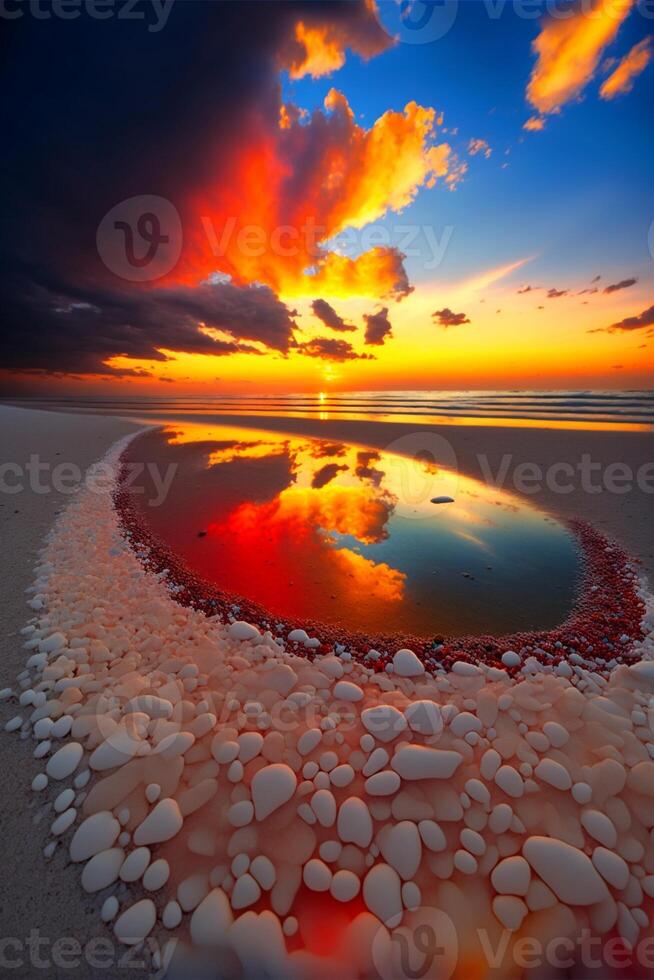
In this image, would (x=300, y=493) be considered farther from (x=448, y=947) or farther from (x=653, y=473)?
(x=653, y=473)

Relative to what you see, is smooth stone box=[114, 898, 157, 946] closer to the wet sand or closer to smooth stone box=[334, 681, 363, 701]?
smooth stone box=[334, 681, 363, 701]

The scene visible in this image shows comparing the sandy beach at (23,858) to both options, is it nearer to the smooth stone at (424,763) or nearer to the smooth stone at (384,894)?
the smooth stone at (384,894)

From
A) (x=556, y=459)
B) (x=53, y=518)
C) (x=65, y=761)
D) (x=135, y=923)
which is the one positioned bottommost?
(x=135, y=923)

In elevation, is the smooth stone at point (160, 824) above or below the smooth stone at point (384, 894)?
above

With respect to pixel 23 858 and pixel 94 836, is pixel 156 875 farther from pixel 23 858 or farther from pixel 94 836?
pixel 23 858

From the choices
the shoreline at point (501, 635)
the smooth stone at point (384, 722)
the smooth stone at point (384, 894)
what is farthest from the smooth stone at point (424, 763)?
the shoreline at point (501, 635)

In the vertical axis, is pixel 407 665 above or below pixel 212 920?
above

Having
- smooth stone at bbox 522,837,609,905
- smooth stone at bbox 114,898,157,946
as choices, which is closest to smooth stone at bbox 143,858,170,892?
smooth stone at bbox 114,898,157,946

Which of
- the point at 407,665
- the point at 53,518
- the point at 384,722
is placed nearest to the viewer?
the point at 384,722

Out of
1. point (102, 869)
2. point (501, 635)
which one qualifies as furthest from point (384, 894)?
point (501, 635)
